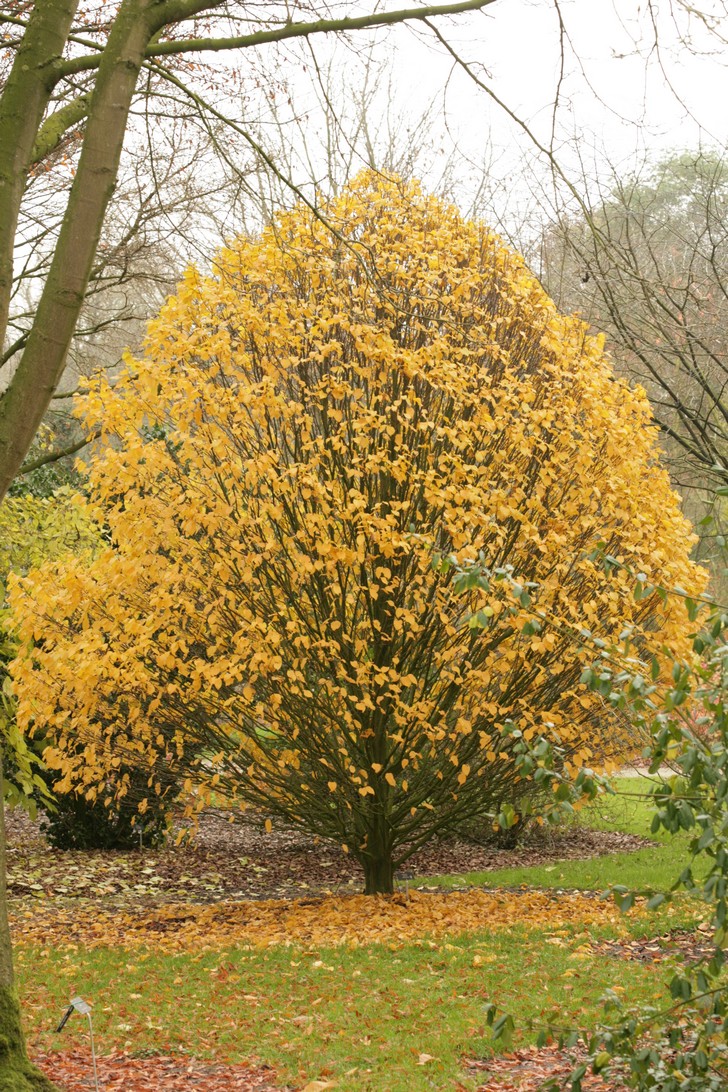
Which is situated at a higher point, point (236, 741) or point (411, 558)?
point (411, 558)

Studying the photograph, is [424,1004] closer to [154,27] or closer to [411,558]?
[411,558]

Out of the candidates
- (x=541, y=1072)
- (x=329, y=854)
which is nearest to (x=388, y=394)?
(x=541, y=1072)

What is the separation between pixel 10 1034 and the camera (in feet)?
11.8

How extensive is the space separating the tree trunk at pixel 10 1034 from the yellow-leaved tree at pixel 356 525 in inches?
109

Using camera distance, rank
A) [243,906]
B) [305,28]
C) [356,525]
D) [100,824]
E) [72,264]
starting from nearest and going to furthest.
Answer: [72,264] → [305,28] → [356,525] → [243,906] → [100,824]

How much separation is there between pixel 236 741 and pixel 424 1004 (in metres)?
2.78

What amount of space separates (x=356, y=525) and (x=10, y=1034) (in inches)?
141

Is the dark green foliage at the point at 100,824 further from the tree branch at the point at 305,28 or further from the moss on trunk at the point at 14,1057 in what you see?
the tree branch at the point at 305,28

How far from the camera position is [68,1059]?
14.1 ft

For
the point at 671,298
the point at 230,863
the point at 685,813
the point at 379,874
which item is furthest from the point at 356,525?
the point at 230,863

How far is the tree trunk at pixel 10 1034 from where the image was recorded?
3.54 m

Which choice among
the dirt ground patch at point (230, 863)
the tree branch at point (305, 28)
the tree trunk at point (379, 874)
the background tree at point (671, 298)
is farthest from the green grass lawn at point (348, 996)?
the tree branch at point (305, 28)

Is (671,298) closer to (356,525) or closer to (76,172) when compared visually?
(356,525)

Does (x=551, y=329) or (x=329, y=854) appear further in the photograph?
(x=329, y=854)
